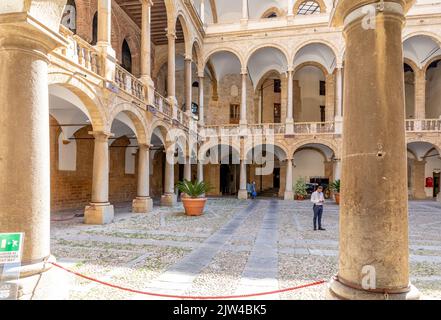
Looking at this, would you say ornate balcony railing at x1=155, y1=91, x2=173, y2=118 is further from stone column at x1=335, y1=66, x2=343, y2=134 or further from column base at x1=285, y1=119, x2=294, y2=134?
stone column at x1=335, y1=66, x2=343, y2=134

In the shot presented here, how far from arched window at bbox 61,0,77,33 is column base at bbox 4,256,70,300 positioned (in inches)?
541

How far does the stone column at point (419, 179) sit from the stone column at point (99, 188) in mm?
22902

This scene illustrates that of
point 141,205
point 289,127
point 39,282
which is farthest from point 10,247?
point 289,127

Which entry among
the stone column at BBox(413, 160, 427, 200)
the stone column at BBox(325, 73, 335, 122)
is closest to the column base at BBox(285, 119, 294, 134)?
the stone column at BBox(325, 73, 335, 122)

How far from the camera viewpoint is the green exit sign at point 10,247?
2574 mm

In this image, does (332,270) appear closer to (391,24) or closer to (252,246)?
(252,246)

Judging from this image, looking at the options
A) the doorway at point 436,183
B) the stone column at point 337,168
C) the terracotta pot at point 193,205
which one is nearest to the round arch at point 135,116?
the terracotta pot at point 193,205

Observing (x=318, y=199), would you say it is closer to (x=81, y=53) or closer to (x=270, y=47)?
(x=81, y=53)

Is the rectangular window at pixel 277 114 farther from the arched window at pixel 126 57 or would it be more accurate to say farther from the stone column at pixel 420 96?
the arched window at pixel 126 57

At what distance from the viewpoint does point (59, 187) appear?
12.5 metres

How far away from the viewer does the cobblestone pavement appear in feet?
13.8

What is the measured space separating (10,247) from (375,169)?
3269mm
